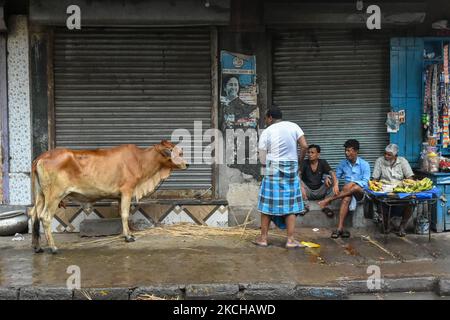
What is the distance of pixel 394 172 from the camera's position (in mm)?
8461

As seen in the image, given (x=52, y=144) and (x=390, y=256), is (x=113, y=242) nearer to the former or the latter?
(x=52, y=144)

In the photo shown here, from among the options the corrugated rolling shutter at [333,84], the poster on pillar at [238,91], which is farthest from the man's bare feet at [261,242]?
the corrugated rolling shutter at [333,84]

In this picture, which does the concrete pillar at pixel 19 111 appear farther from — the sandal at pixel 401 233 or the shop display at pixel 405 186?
the sandal at pixel 401 233

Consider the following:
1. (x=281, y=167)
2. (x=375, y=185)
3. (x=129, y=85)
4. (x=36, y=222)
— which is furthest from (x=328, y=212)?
(x=36, y=222)

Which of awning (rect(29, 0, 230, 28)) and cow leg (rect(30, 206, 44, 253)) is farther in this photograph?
awning (rect(29, 0, 230, 28))

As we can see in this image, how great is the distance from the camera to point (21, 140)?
8.69 m

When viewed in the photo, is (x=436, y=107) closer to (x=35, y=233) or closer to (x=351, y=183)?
(x=351, y=183)

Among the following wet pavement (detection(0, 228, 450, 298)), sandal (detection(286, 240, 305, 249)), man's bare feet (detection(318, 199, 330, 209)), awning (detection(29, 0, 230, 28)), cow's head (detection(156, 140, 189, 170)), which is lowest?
wet pavement (detection(0, 228, 450, 298))

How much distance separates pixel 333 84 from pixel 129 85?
128 inches

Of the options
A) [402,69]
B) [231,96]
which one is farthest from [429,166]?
[231,96]

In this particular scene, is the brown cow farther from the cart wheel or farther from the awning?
the cart wheel

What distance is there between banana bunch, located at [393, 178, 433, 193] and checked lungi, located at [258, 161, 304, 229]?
152cm

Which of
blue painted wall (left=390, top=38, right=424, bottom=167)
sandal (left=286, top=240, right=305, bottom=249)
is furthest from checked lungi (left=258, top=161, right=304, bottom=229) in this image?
blue painted wall (left=390, top=38, right=424, bottom=167)

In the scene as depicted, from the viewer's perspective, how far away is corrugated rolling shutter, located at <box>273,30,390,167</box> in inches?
359
